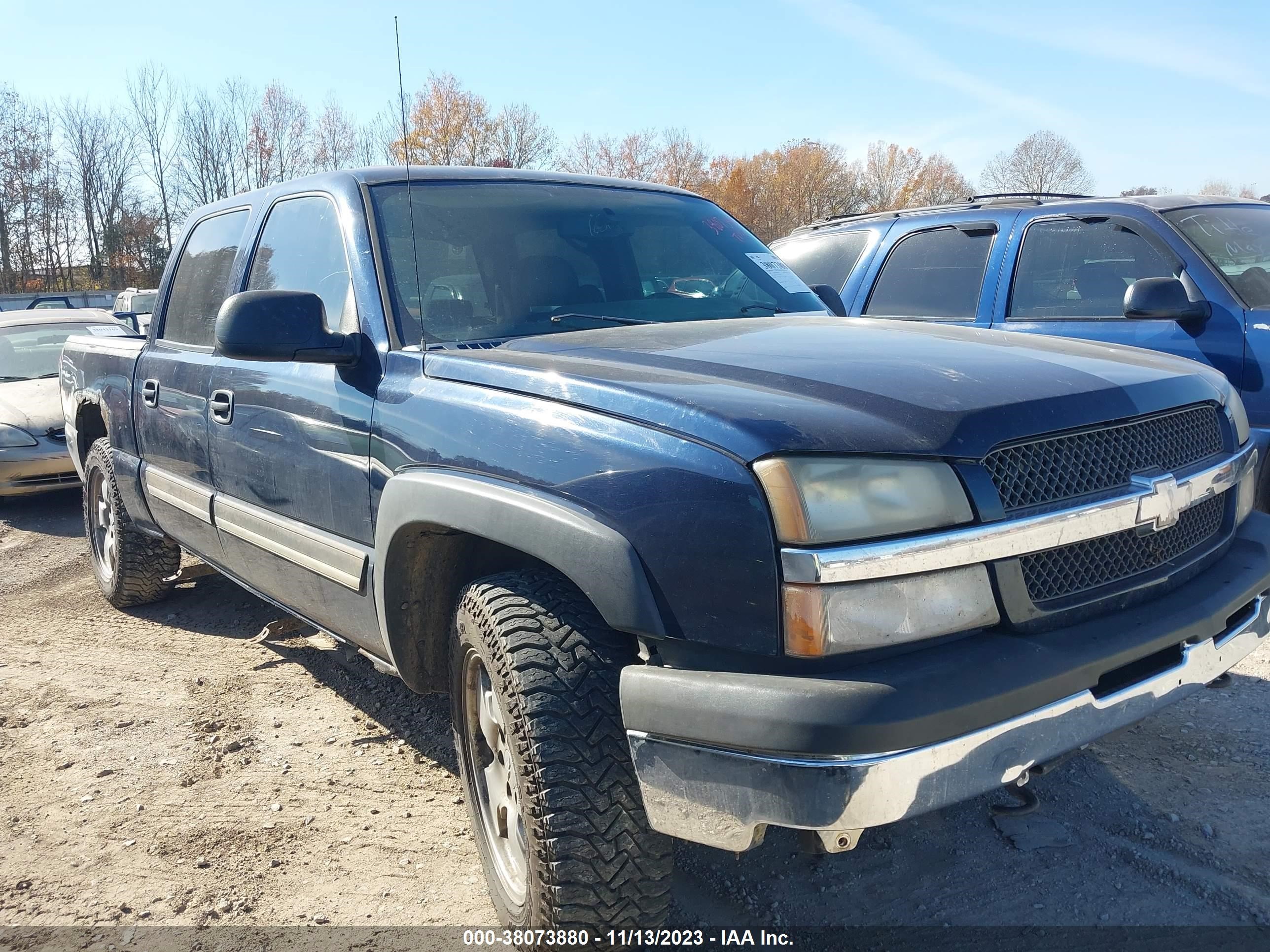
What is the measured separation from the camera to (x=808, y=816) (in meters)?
1.62

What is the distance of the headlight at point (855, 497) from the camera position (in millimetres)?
1683

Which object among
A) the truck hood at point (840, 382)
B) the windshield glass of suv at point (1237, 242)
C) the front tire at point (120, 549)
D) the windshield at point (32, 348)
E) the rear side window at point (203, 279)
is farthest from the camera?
the windshield at point (32, 348)

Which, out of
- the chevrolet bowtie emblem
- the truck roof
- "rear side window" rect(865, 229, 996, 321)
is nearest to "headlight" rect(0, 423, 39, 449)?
the truck roof

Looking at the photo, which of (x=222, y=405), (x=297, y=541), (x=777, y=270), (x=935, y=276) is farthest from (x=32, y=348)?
(x=777, y=270)

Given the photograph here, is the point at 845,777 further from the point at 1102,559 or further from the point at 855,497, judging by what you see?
the point at 1102,559

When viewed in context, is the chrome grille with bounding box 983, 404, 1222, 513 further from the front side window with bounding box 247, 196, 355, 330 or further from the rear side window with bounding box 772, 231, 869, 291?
the rear side window with bounding box 772, 231, 869, 291

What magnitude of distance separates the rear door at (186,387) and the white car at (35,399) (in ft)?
9.37

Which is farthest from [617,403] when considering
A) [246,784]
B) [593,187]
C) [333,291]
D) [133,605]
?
[133,605]

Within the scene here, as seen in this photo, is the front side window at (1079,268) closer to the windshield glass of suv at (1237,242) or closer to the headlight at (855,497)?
the windshield glass of suv at (1237,242)

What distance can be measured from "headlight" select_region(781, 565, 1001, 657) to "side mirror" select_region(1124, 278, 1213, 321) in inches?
125

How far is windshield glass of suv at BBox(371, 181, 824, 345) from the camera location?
2.77 metres

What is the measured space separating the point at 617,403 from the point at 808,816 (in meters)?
0.84

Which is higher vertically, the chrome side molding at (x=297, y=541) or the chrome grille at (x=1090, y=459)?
the chrome grille at (x=1090, y=459)

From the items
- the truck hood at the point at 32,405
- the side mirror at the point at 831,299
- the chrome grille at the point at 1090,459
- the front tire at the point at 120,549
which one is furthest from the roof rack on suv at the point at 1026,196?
the truck hood at the point at 32,405
